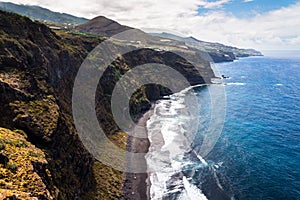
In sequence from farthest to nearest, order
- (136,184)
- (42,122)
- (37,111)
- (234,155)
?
(234,155)
(136,184)
(37,111)
(42,122)

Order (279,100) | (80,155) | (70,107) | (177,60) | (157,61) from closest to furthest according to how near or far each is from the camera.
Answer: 1. (80,155)
2. (70,107)
3. (279,100)
4. (157,61)
5. (177,60)

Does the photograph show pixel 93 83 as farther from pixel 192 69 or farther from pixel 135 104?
pixel 192 69

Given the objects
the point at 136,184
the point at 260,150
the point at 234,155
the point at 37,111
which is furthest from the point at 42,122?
the point at 260,150

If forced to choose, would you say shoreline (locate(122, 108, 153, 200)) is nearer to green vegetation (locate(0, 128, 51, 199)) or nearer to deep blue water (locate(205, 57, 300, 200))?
deep blue water (locate(205, 57, 300, 200))

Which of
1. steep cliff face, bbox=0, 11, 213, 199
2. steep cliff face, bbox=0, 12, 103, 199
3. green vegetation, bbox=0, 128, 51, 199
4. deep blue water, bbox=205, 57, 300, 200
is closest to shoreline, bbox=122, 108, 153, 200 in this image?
steep cliff face, bbox=0, 11, 213, 199

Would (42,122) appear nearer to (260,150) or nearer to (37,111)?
(37,111)

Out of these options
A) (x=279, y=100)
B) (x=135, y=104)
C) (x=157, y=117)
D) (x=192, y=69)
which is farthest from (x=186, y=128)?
(x=192, y=69)

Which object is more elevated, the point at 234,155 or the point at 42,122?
the point at 42,122
